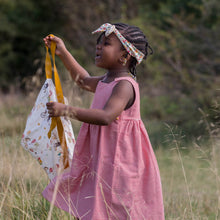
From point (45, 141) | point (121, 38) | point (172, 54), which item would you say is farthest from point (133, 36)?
point (172, 54)

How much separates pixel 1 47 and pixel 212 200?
1870 cm

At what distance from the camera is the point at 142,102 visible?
33.6 ft

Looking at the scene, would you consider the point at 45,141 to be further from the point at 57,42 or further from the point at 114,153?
the point at 57,42

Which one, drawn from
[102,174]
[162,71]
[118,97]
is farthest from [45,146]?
[162,71]

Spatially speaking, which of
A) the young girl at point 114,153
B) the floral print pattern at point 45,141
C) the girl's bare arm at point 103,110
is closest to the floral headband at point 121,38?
the young girl at point 114,153

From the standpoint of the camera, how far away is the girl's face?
2.12m

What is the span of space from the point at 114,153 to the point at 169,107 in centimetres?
615

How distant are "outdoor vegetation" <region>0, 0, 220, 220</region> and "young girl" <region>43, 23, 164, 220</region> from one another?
0.87ft

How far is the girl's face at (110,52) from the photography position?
212 centimetres

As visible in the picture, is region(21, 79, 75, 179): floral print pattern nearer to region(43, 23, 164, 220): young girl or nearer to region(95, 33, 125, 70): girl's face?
region(43, 23, 164, 220): young girl

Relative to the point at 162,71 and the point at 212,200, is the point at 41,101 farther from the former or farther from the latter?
the point at 162,71

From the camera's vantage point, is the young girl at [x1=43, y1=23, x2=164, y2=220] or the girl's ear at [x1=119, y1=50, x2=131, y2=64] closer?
the young girl at [x1=43, y1=23, x2=164, y2=220]

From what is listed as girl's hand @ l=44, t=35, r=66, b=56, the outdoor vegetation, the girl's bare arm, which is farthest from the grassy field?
girl's hand @ l=44, t=35, r=66, b=56

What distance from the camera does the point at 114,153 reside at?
2.01 m
